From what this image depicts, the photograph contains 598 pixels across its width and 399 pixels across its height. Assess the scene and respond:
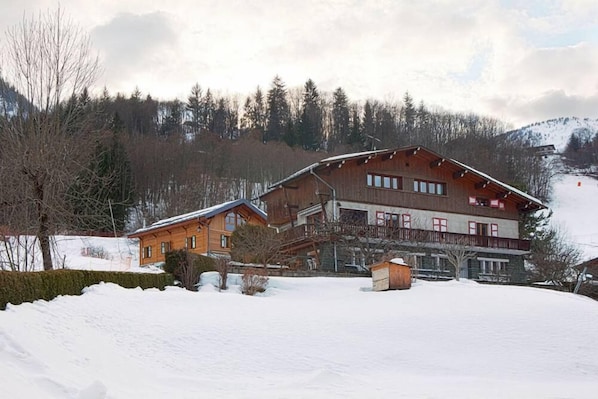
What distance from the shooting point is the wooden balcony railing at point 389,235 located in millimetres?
35688

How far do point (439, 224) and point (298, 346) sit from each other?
26.0 metres

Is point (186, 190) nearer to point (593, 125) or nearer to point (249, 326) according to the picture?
point (249, 326)

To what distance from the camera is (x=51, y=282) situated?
15188mm

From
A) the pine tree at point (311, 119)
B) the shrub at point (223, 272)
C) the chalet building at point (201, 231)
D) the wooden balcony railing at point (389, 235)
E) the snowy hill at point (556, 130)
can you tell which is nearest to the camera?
the shrub at point (223, 272)

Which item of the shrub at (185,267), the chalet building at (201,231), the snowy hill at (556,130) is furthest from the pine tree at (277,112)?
the snowy hill at (556,130)

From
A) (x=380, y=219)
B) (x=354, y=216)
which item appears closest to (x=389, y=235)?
(x=380, y=219)

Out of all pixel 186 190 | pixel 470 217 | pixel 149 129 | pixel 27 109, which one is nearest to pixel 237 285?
pixel 27 109

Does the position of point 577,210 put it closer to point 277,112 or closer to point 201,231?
point 277,112

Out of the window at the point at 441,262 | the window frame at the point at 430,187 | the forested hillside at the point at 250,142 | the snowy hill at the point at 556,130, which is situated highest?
the snowy hill at the point at 556,130

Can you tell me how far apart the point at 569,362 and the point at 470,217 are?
86.2 ft

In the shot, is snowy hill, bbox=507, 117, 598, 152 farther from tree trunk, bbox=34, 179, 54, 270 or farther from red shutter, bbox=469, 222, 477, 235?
tree trunk, bbox=34, 179, 54, 270

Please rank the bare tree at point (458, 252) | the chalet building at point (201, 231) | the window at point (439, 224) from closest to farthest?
the bare tree at point (458, 252)
the window at point (439, 224)
the chalet building at point (201, 231)

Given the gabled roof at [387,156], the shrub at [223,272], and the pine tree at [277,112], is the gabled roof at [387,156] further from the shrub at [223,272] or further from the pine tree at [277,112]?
the pine tree at [277,112]

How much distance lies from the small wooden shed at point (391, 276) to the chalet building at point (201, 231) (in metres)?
19.5
